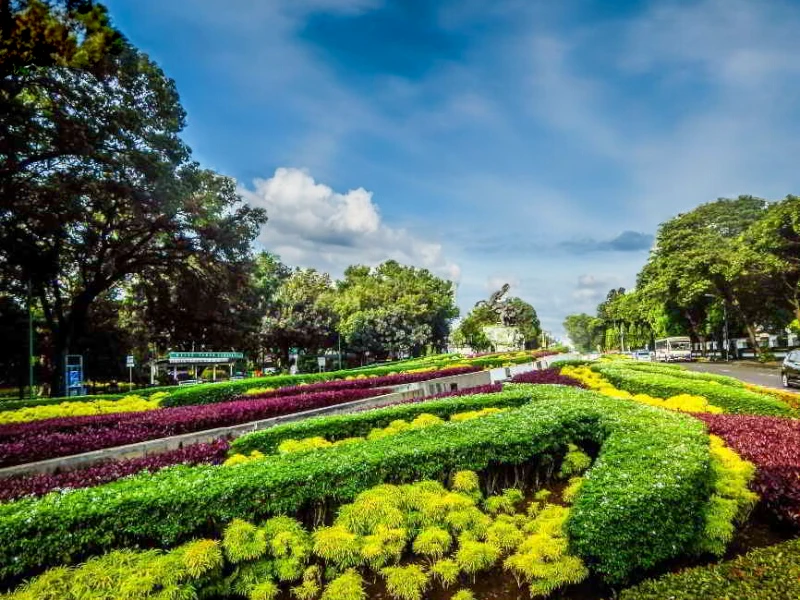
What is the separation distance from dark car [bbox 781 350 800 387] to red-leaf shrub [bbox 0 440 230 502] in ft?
59.7

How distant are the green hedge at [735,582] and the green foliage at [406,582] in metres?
1.41

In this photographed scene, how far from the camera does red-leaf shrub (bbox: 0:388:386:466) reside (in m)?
7.31

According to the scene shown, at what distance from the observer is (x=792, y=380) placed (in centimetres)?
1655

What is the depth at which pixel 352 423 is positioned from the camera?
24.3 feet

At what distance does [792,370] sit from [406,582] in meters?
18.5

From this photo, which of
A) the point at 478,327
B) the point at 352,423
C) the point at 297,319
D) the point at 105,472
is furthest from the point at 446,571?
the point at 478,327

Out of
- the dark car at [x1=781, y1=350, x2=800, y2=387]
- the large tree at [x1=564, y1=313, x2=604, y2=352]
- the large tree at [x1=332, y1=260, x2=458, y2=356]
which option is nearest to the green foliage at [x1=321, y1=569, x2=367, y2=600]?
the dark car at [x1=781, y1=350, x2=800, y2=387]

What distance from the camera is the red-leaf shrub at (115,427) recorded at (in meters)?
7.31

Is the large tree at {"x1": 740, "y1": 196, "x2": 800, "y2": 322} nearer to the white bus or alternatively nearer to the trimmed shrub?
the white bus

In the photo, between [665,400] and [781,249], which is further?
[781,249]

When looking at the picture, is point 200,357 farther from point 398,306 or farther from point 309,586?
point 398,306

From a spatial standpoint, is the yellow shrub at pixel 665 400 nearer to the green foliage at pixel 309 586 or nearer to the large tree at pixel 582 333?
the green foliage at pixel 309 586

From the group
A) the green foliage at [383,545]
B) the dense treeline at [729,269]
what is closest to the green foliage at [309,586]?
the green foliage at [383,545]

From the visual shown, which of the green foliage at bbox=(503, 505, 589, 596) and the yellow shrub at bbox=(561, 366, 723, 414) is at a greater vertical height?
the yellow shrub at bbox=(561, 366, 723, 414)
